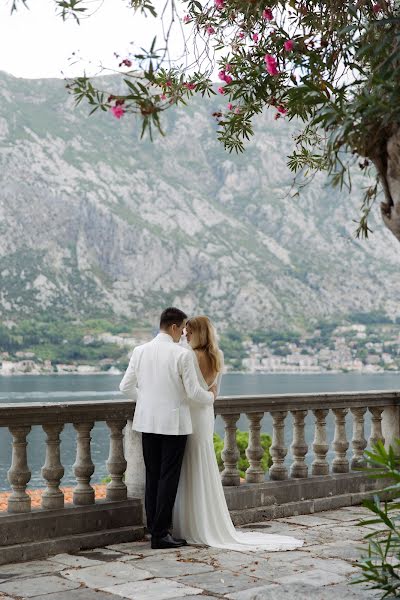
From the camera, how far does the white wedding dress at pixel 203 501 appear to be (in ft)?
24.0

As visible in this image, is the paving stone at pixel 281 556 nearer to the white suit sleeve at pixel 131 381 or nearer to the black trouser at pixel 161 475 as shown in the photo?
the black trouser at pixel 161 475

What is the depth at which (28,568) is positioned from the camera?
647cm

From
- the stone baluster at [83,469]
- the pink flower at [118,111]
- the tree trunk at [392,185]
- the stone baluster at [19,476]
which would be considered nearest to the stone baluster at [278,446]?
the stone baluster at [83,469]

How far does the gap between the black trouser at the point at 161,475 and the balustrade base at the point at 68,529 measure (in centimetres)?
29

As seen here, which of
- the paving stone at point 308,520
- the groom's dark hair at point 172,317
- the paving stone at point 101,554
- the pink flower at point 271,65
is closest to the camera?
the pink flower at point 271,65

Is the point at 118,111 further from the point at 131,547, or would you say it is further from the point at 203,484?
the point at 131,547

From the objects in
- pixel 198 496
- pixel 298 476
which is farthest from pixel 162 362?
pixel 298 476

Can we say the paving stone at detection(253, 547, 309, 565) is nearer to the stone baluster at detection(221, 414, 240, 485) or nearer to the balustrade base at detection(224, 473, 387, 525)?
the balustrade base at detection(224, 473, 387, 525)

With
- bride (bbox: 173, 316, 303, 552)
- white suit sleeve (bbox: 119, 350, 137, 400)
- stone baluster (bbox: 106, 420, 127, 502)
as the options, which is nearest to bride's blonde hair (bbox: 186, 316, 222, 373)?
bride (bbox: 173, 316, 303, 552)

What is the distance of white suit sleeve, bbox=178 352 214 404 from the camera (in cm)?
721

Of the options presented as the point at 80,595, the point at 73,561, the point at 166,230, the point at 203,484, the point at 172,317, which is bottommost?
the point at 80,595

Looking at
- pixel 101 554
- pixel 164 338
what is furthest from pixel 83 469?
pixel 164 338

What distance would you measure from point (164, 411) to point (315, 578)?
1.81m

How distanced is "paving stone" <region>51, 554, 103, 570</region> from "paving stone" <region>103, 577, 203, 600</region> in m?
0.76
